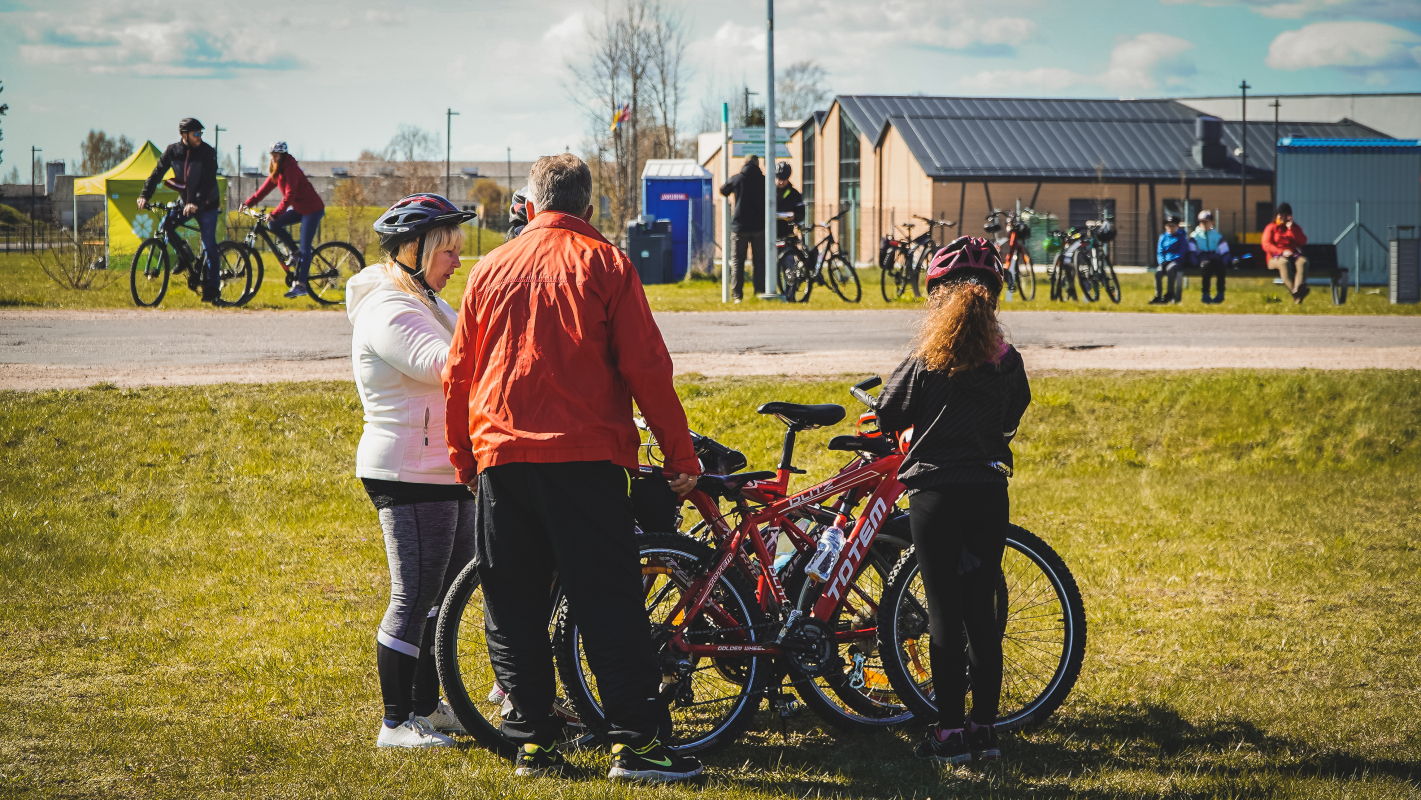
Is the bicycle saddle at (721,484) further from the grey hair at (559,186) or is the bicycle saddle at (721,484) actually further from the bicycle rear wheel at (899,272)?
the bicycle rear wheel at (899,272)

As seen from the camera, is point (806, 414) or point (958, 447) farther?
point (806, 414)

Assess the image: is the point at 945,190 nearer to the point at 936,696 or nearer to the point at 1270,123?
the point at 1270,123

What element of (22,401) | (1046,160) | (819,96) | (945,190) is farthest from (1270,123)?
(22,401)

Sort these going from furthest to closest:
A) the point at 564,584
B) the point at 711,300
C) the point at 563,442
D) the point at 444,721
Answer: the point at 711,300, the point at 444,721, the point at 564,584, the point at 563,442

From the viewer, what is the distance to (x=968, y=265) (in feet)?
12.8

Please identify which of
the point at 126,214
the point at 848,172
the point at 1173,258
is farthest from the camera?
the point at 848,172

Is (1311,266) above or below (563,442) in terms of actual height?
above

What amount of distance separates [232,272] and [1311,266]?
687 inches

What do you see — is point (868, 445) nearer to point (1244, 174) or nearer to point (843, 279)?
point (843, 279)

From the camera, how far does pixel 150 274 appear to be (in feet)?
50.8

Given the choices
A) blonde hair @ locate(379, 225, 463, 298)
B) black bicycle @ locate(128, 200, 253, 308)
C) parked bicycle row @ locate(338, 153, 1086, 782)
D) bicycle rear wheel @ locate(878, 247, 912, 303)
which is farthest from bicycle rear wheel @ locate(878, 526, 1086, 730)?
bicycle rear wheel @ locate(878, 247, 912, 303)

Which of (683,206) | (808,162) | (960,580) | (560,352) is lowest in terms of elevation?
(960,580)

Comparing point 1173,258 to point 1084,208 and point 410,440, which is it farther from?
point 1084,208

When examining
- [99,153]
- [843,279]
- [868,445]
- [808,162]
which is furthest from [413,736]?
[99,153]
